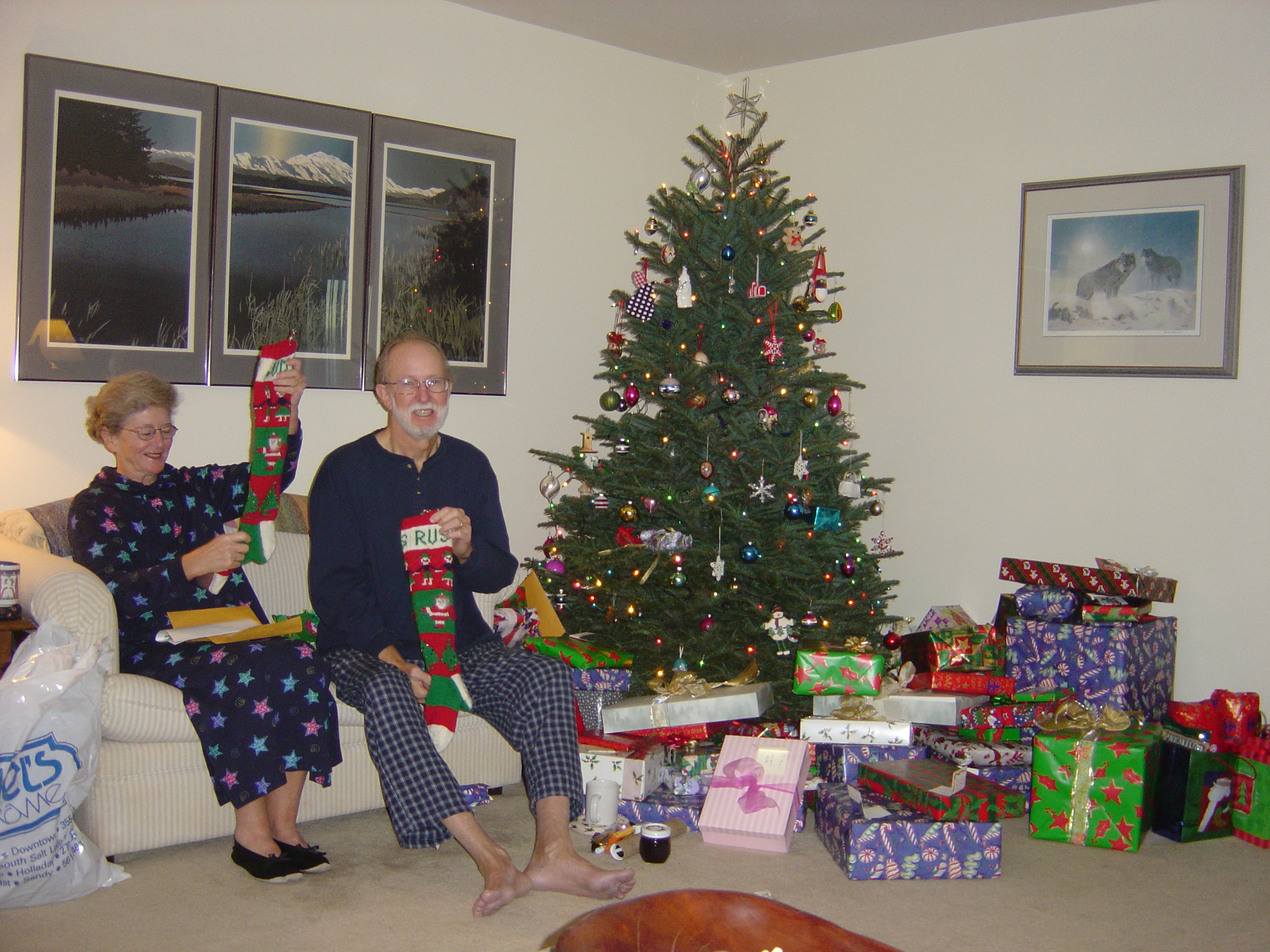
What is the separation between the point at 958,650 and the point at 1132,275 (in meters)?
1.49

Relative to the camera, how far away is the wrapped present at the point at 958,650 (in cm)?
323

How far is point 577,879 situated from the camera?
7.40ft

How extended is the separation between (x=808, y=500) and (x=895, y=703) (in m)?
0.71

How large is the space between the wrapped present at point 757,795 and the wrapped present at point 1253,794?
47.7 inches

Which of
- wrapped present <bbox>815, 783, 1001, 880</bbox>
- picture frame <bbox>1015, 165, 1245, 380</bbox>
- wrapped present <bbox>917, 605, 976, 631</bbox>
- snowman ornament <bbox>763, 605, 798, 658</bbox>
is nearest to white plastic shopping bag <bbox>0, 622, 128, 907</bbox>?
→ wrapped present <bbox>815, 783, 1001, 880</bbox>

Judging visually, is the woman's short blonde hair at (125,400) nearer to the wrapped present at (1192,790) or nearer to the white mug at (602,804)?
the white mug at (602,804)

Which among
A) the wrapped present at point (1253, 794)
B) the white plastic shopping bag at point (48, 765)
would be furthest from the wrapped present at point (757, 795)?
the white plastic shopping bag at point (48, 765)

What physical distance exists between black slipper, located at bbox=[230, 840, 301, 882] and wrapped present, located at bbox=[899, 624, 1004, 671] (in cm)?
195

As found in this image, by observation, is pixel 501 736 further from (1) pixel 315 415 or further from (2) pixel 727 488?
(1) pixel 315 415

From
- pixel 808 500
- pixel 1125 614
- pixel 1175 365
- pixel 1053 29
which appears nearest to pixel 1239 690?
pixel 1125 614

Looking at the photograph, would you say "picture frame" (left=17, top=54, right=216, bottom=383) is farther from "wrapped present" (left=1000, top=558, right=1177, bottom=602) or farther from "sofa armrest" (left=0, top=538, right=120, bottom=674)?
"wrapped present" (left=1000, top=558, right=1177, bottom=602)

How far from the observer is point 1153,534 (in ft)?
11.7

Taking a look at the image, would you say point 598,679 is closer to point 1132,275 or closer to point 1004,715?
point 1004,715

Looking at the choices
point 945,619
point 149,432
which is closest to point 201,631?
point 149,432
